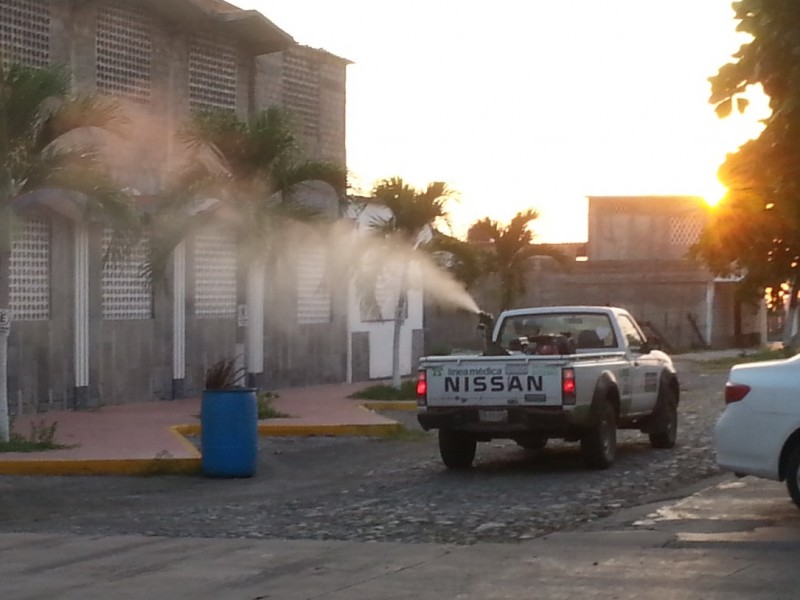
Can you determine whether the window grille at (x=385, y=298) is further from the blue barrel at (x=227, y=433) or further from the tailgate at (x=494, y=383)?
the tailgate at (x=494, y=383)

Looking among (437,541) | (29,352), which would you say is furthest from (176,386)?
(437,541)

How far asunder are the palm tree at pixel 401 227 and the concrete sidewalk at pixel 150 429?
2471 mm

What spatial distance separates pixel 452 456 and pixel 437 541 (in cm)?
549

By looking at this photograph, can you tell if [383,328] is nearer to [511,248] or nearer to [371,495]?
[511,248]

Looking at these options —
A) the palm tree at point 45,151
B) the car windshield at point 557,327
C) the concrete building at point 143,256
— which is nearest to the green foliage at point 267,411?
the concrete building at point 143,256

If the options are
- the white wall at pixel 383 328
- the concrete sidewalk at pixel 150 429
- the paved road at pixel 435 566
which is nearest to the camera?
the paved road at pixel 435 566

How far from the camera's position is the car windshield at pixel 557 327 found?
17.5 m

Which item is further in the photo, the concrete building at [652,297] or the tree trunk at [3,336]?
the concrete building at [652,297]

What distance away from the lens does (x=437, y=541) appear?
36.0 feet

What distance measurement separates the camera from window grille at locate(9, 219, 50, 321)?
21547mm

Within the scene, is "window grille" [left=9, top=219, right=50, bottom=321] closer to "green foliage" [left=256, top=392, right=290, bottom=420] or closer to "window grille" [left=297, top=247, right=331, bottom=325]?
"green foliage" [left=256, top=392, right=290, bottom=420]

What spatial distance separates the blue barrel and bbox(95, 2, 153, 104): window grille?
8888 mm

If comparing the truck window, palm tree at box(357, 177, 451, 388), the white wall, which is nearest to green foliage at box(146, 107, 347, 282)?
palm tree at box(357, 177, 451, 388)

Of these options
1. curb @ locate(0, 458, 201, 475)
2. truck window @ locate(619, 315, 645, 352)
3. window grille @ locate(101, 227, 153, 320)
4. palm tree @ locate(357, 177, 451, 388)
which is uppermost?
palm tree @ locate(357, 177, 451, 388)
